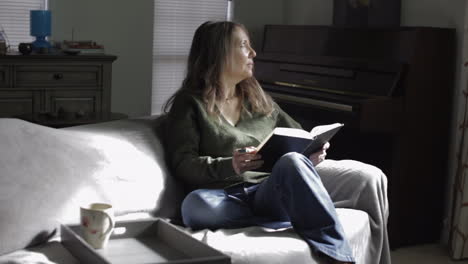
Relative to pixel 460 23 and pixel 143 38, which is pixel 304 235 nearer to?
pixel 460 23

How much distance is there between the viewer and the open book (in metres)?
2.46

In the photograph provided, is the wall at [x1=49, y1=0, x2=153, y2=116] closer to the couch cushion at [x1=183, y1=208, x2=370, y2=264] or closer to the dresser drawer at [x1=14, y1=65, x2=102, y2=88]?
the dresser drawer at [x1=14, y1=65, x2=102, y2=88]

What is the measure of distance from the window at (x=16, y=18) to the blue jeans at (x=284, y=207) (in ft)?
8.76

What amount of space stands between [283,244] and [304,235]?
0.11m

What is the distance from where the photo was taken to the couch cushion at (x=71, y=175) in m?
2.18

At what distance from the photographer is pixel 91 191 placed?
238cm

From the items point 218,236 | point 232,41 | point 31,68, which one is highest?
point 232,41

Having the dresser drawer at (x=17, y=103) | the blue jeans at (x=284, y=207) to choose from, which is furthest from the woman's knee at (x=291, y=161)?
the dresser drawer at (x=17, y=103)

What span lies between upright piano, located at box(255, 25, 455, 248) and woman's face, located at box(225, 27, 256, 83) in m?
1.20

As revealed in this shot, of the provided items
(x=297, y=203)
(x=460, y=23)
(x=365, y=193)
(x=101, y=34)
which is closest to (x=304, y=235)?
(x=297, y=203)

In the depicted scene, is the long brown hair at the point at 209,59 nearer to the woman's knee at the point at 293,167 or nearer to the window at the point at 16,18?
the woman's knee at the point at 293,167

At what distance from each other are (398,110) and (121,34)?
82.7 inches

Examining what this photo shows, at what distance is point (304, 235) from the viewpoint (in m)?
2.40

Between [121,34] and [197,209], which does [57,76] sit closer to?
[121,34]
